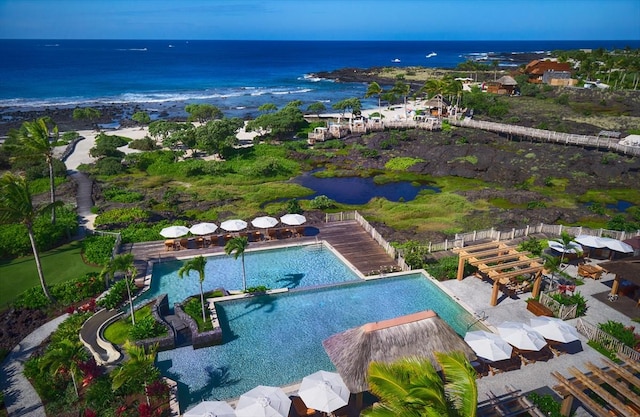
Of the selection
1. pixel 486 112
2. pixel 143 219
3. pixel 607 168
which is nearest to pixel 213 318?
pixel 143 219

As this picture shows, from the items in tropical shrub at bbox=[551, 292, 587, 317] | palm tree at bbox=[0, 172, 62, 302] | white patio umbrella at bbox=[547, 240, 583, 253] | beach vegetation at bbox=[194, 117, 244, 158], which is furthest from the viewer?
beach vegetation at bbox=[194, 117, 244, 158]

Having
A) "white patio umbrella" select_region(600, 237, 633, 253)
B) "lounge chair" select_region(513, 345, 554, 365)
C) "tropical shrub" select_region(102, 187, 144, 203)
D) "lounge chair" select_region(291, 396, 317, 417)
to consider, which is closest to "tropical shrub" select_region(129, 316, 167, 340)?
"lounge chair" select_region(291, 396, 317, 417)

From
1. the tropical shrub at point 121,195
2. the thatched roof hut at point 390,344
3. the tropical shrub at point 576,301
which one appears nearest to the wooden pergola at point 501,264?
the tropical shrub at point 576,301

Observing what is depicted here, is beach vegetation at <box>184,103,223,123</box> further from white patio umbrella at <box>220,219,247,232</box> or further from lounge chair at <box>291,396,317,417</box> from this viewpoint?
lounge chair at <box>291,396,317,417</box>

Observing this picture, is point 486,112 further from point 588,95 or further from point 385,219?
point 385,219

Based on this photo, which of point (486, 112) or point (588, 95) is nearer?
point (486, 112)

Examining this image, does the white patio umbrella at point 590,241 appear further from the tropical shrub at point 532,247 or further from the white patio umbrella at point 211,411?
the white patio umbrella at point 211,411
